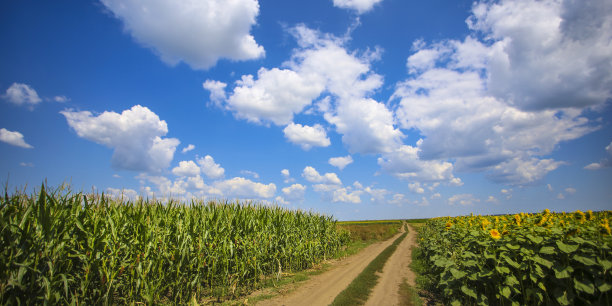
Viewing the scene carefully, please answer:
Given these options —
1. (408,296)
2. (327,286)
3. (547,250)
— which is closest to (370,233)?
(327,286)

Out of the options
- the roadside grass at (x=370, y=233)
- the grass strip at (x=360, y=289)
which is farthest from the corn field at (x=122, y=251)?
the roadside grass at (x=370, y=233)

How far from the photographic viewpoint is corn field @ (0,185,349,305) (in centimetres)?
507

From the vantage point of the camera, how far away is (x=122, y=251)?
6.66 metres

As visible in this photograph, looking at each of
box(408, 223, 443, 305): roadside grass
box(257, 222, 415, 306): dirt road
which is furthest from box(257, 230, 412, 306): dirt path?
box(408, 223, 443, 305): roadside grass

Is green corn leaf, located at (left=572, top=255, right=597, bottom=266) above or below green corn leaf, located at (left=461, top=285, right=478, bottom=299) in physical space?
above

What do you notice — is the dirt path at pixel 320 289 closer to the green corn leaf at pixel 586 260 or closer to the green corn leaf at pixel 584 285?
the green corn leaf at pixel 584 285

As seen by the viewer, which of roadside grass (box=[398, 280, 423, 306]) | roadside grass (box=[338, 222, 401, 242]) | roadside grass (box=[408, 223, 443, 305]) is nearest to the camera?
roadside grass (box=[398, 280, 423, 306])

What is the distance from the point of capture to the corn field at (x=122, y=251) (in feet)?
16.6

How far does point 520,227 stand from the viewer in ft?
20.7

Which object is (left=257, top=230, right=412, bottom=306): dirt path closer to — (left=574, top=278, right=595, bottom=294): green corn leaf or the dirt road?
the dirt road

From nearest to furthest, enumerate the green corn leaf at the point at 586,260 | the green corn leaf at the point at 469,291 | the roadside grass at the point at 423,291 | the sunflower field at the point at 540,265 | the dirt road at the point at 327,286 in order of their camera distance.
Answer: the green corn leaf at the point at 586,260 → the sunflower field at the point at 540,265 → the green corn leaf at the point at 469,291 → the roadside grass at the point at 423,291 → the dirt road at the point at 327,286

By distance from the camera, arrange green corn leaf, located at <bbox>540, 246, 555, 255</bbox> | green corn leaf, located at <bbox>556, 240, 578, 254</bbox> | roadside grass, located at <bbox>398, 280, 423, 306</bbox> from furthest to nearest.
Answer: roadside grass, located at <bbox>398, 280, 423, 306</bbox> → green corn leaf, located at <bbox>540, 246, 555, 255</bbox> → green corn leaf, located at <bbox>556, 240, 578, 254</bbox>

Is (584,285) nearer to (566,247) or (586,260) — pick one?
(586,260)

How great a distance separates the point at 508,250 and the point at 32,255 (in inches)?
398
